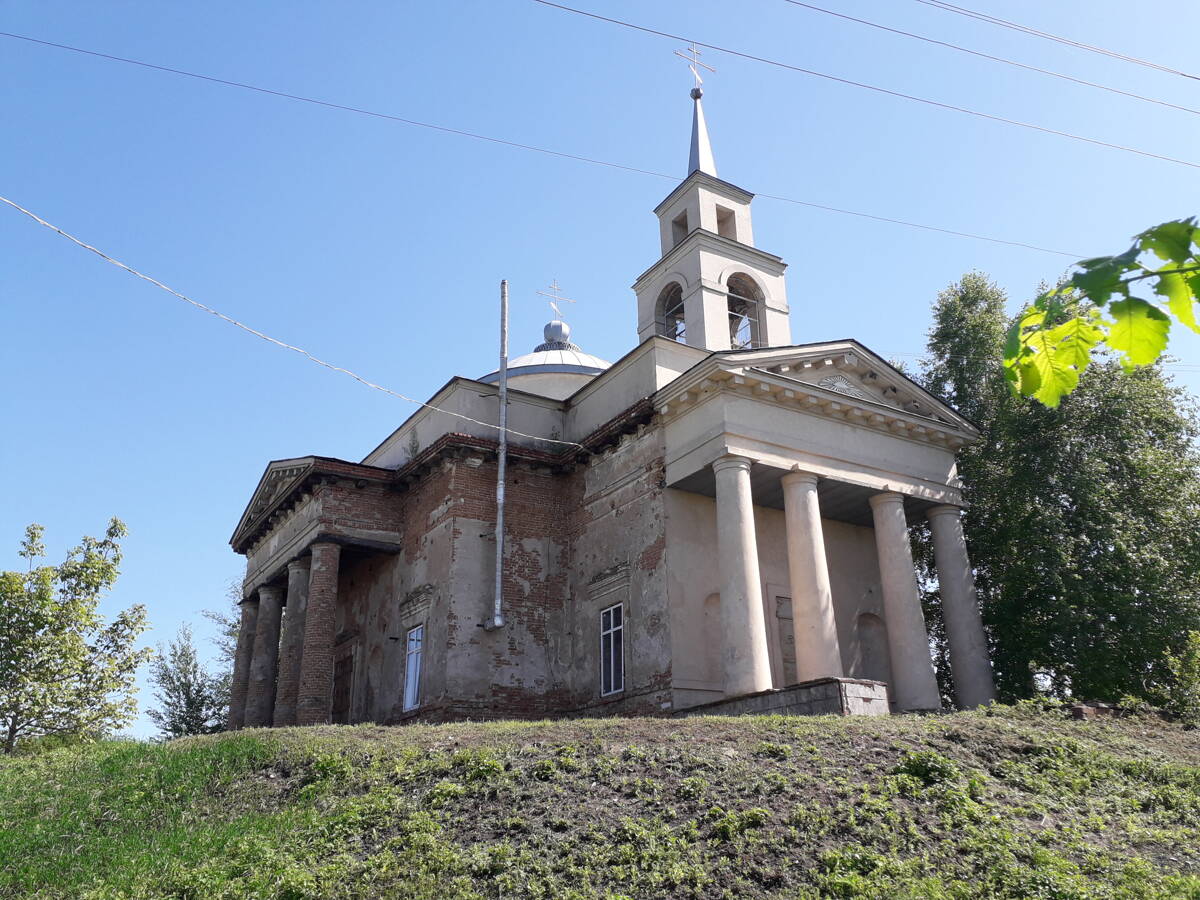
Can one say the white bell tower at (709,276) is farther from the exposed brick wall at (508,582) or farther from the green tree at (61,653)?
the green tree at (61,653)

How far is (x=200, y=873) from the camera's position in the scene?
8953 millimetres

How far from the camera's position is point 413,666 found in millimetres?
22109

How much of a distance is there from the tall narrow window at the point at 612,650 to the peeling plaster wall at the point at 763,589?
1.69 m

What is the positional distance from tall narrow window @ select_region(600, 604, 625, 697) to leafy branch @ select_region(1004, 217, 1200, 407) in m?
17.1

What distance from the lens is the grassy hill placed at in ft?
27.3

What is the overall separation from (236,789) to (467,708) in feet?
28.1

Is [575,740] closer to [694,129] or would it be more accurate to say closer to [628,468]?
[628,468]

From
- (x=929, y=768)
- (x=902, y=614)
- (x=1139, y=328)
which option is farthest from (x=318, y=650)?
(x=1139, y=328)

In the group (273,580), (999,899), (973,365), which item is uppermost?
(973,365)

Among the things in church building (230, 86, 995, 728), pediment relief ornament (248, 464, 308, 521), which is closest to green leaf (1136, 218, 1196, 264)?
church building (230, 86, 995, 728)

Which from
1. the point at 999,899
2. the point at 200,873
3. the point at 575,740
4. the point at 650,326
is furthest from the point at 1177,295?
the point at 650,326

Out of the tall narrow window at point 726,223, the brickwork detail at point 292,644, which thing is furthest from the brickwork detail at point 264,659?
the tall narrow window at point 726,223

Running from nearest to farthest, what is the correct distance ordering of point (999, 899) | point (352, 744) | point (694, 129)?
point (999, 899), point (352, 744), point (694, 129)

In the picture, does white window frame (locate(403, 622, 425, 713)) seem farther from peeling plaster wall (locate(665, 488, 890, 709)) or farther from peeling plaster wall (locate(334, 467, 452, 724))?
peeling plaster wall (locate(665, 488, 890, 709))
